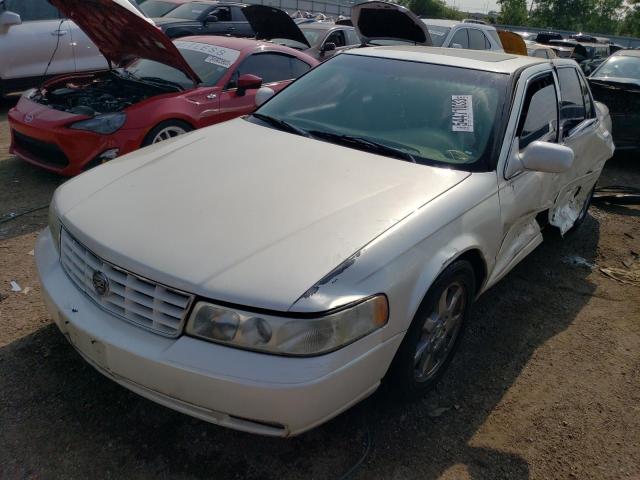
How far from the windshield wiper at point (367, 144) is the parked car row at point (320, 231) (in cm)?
1

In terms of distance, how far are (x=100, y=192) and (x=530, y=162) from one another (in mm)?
2158

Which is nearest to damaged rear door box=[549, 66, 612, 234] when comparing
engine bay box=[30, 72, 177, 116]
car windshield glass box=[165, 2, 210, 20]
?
engine bay box=[30, 72, 177, 116]

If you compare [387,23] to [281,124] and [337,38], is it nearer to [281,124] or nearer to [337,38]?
[281,124]

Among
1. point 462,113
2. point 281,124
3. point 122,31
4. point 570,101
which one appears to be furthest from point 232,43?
point 462,113

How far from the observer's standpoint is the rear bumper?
4758 mm

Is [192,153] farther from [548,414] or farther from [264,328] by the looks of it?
[548,414]

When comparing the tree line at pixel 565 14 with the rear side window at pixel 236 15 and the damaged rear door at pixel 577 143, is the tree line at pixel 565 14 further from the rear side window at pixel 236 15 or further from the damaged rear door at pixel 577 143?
the damaged rear door at pixel 577 143

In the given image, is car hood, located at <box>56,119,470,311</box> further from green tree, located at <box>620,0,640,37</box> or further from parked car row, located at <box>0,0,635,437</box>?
green tree, located at <box>620,0,640,37</box>

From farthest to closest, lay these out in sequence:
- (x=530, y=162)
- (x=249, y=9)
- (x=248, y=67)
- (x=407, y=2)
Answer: (x=407, y=2) → (x=249, y=9) → (x=248, y=67) → (x=530, y=162)

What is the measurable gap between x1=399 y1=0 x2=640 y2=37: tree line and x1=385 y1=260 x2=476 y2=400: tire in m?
59.3

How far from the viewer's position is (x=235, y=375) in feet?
6.24

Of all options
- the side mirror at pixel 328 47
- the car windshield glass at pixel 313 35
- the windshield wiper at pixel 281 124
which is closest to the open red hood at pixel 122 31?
the windshield wiper at pixel 281 124

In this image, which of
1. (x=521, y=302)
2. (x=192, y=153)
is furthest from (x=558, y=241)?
(x=192, y=153)

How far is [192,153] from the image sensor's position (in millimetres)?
3012
